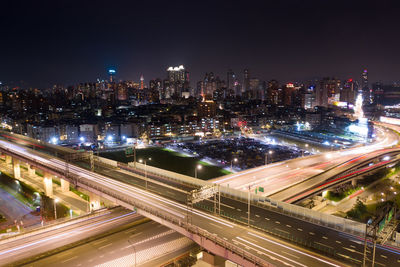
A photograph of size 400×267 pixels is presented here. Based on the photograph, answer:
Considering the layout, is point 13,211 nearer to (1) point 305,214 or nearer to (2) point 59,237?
(2) point 59,237

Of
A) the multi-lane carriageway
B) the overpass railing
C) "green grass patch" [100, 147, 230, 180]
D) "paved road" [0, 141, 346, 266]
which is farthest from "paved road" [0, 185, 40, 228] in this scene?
the overpass railing

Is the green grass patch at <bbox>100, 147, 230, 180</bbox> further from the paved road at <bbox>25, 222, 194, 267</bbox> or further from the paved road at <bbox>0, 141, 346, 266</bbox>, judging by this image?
the paved road at <bbox>25, 222, 194, 267</bbox>

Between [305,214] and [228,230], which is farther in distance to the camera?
[305,214]

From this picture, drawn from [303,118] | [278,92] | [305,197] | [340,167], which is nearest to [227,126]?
[303,118]

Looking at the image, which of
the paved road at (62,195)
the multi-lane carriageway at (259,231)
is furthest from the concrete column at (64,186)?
the multi-lane carriageway at (259,231)

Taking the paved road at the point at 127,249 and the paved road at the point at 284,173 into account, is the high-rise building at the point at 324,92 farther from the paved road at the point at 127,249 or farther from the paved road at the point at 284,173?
the paved road at the point at 127,249

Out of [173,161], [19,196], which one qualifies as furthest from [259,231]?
[173,161]
